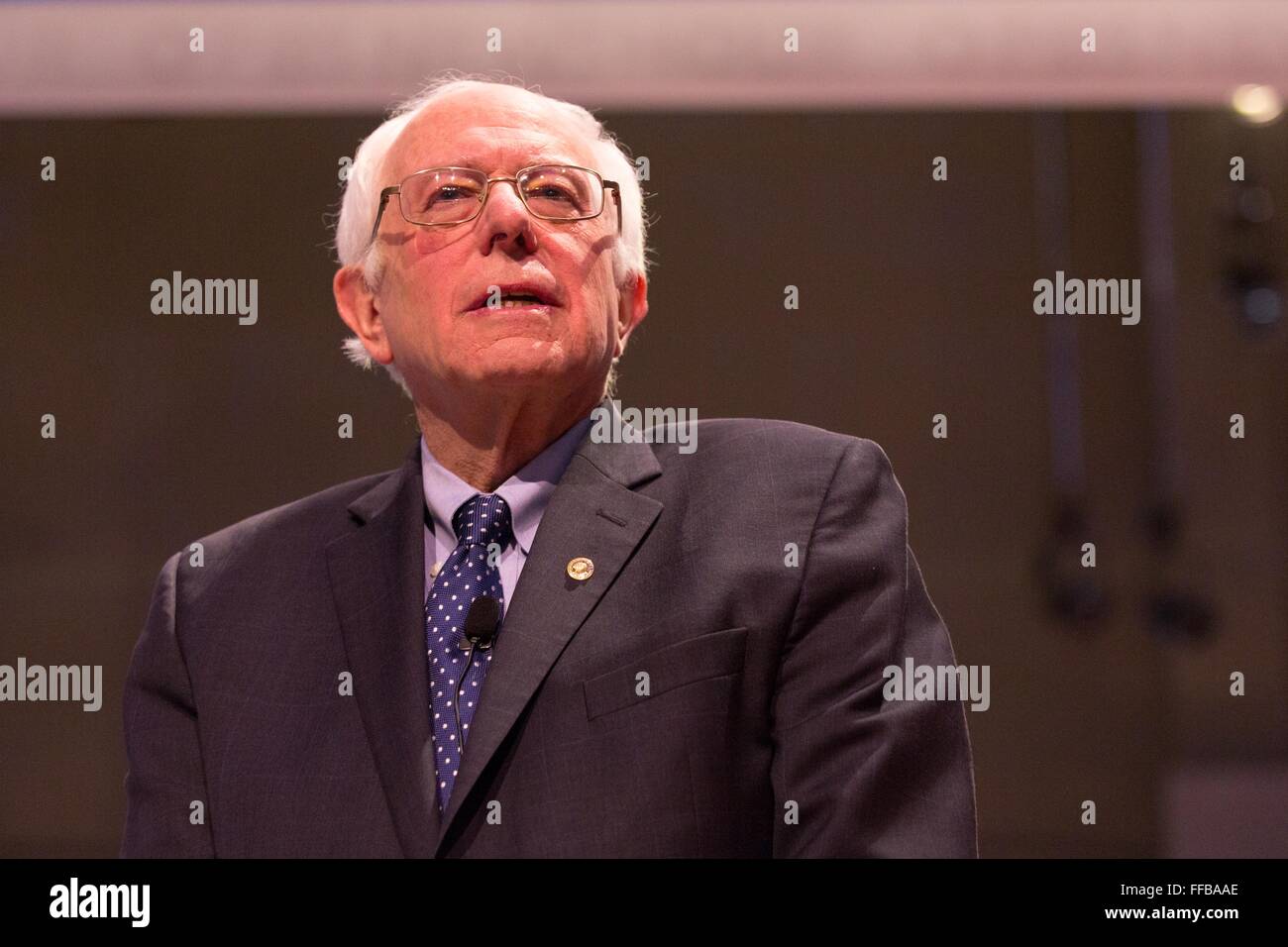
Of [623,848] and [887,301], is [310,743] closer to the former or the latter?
[623,848]

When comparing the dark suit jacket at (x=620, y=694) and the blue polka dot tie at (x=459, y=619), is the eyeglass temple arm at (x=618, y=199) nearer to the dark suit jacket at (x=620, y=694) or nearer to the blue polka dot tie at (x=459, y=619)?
the dark suit jacket at (x=620, y=694)

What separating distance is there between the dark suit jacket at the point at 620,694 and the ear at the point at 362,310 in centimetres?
32

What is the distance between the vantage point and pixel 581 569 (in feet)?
5.74

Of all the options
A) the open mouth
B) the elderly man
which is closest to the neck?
the elderly man

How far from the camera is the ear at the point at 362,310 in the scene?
2033 mm

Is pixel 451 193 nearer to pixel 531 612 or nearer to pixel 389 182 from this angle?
pixel 389 182

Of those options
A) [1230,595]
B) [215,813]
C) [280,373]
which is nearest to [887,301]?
[1230,595]

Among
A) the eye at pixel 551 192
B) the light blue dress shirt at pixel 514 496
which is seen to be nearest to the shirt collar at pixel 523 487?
the light blue dress shirt at pixel 514 496

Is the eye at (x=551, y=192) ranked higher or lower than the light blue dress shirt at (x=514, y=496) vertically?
higher

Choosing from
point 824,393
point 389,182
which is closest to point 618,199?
point 389,182

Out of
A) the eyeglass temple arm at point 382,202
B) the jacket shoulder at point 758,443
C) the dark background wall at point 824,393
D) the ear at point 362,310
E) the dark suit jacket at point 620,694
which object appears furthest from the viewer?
the dark background wall at point 824,393

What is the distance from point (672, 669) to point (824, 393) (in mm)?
1215

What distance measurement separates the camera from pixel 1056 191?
2.88m

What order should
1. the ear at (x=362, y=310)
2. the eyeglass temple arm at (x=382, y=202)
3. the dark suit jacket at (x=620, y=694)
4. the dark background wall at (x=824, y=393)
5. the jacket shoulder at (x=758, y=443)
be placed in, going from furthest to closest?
the dark background wall at (x=824, y=393), the ear at (x=362, y=310), the eyeglass temple arm at (x=382, y=202), the jacket shoulder at (x=758, y=443), the dark suit jacket at (x=620, y=694)
